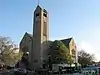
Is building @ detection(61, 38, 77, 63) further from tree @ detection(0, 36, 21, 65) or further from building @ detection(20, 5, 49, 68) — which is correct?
tree @ detection(0, 36, 21, 65)

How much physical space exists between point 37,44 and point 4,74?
20390 mm

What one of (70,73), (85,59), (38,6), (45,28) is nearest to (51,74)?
(70,73)

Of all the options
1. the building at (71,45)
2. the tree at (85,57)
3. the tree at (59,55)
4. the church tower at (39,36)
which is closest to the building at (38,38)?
the church tower at (39,36)

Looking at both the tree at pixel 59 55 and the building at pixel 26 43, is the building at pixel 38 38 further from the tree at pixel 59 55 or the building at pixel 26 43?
the tree at pixel 59 55

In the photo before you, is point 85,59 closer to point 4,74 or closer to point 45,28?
point 45,28

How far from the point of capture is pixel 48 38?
66.7 metres

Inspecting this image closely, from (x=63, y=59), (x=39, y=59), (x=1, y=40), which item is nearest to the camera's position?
(x=1, y=40)

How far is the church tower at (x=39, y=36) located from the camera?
64125 mm

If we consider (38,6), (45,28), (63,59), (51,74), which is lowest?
(51,74)

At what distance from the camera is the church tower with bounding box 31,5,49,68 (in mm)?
64125

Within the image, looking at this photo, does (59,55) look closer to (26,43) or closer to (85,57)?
(26,43)

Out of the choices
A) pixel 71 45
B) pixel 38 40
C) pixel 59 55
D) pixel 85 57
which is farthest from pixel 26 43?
pixel 85 57

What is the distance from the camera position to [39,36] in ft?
211

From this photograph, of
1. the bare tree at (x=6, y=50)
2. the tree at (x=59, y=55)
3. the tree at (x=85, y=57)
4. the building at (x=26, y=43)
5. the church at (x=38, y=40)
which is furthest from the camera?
the tree at (x=85, y=57)
